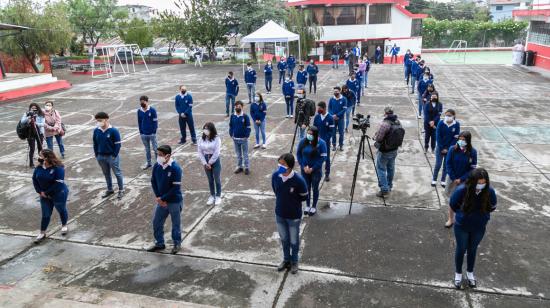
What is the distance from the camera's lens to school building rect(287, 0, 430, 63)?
35938mm

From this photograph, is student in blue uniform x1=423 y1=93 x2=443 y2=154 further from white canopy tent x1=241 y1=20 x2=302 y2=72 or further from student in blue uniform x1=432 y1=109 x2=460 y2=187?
white canopy tent x1=241 y1=20 x2=302 y2=72

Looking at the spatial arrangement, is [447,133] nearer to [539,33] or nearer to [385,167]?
[385,167]

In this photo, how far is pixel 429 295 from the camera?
499 centimetres

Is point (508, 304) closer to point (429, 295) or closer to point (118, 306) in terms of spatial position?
point (429, 295)

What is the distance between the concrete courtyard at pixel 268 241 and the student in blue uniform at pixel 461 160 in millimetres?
837

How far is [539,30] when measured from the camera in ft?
89.2

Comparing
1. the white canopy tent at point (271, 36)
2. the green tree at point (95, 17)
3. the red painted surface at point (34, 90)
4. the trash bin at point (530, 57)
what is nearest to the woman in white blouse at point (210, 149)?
the white canopy tent at point (271, 36)

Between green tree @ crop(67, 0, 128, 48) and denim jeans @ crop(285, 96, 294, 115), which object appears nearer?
denim jeans @ crop(285, 96, 294, 115)

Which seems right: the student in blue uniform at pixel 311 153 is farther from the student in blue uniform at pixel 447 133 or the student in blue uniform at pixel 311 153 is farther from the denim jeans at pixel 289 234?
the student in blue uniform at pixel 447 133

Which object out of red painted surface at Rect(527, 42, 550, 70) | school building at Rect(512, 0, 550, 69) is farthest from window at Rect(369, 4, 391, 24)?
red painted surface at Rect(527, 42, 550, 70)

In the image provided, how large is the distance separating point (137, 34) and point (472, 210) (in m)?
37.0

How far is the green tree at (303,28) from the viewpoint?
31.9m

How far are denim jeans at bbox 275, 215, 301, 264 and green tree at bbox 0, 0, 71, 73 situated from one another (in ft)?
78.0

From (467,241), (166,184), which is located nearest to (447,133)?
(467,241)
